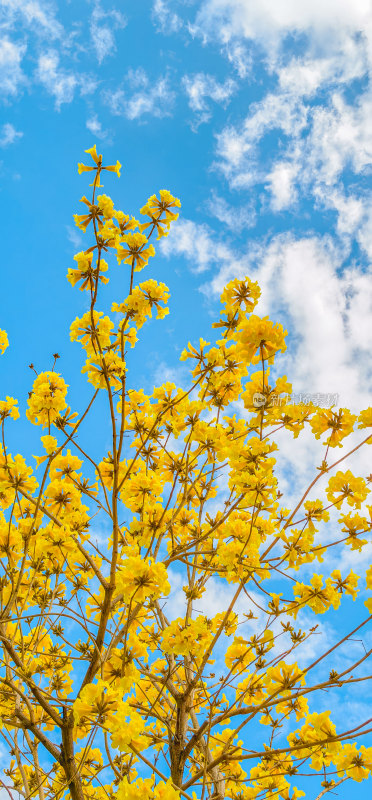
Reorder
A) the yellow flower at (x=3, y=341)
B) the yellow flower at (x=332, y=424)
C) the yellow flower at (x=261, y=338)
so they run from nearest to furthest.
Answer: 1. the yellow flower at (x=261, y=338)
2. the yellow flower at (x=332, y=424)
3. the yellow flower at (x=3, y=341)

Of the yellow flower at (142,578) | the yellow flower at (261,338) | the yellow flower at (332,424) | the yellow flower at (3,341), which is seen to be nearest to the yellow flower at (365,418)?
the yellow flower at (332,424)

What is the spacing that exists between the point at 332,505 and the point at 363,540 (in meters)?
0.28

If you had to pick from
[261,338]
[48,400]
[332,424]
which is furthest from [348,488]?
[48,400]

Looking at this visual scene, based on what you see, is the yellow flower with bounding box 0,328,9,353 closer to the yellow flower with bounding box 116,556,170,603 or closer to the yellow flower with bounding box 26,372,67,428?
the yellow flower with bounding box 26,372,67,428

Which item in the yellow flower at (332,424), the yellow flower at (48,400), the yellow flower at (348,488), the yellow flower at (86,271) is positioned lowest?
the yellow flower at (348,488)

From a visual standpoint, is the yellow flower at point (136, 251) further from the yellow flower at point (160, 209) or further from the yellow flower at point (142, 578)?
the yellow flower at point (142, 578)

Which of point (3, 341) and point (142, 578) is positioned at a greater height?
point (3, 341)

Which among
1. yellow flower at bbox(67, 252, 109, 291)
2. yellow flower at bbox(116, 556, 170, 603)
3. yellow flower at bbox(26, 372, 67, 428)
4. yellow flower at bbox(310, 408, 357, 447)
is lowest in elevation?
yellow flower at bbox(116, 556, 170, 603)

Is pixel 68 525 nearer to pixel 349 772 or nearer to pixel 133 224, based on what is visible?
pixel 133 224

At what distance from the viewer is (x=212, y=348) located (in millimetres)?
3330

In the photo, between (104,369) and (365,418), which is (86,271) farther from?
(365,418)

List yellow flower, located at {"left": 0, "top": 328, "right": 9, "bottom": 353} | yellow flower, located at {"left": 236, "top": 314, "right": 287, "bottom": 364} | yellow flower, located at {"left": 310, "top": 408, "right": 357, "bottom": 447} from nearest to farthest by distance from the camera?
yellow flower, located at {"left": 236, "top": 314, "right": 287, "bottom": 364}, yellow flower, located at {"left": 310, "top": 408, "right": 357, "bottom": 447}, yellow flower, located at {"left": 0, "top": 328, "right": 9, "bottom": 353}

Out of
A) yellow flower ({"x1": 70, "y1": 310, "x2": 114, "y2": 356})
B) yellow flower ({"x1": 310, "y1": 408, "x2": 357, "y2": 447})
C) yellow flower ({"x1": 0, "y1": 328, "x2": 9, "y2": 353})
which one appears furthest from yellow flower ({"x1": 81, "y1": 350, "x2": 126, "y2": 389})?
yellow flower ({"x1": 310, "y1": 408, "x2": 357, "y2": 447})

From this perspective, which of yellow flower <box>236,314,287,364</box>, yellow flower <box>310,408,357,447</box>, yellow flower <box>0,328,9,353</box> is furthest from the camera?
yellow flower <box>0,328,9,353</box>
